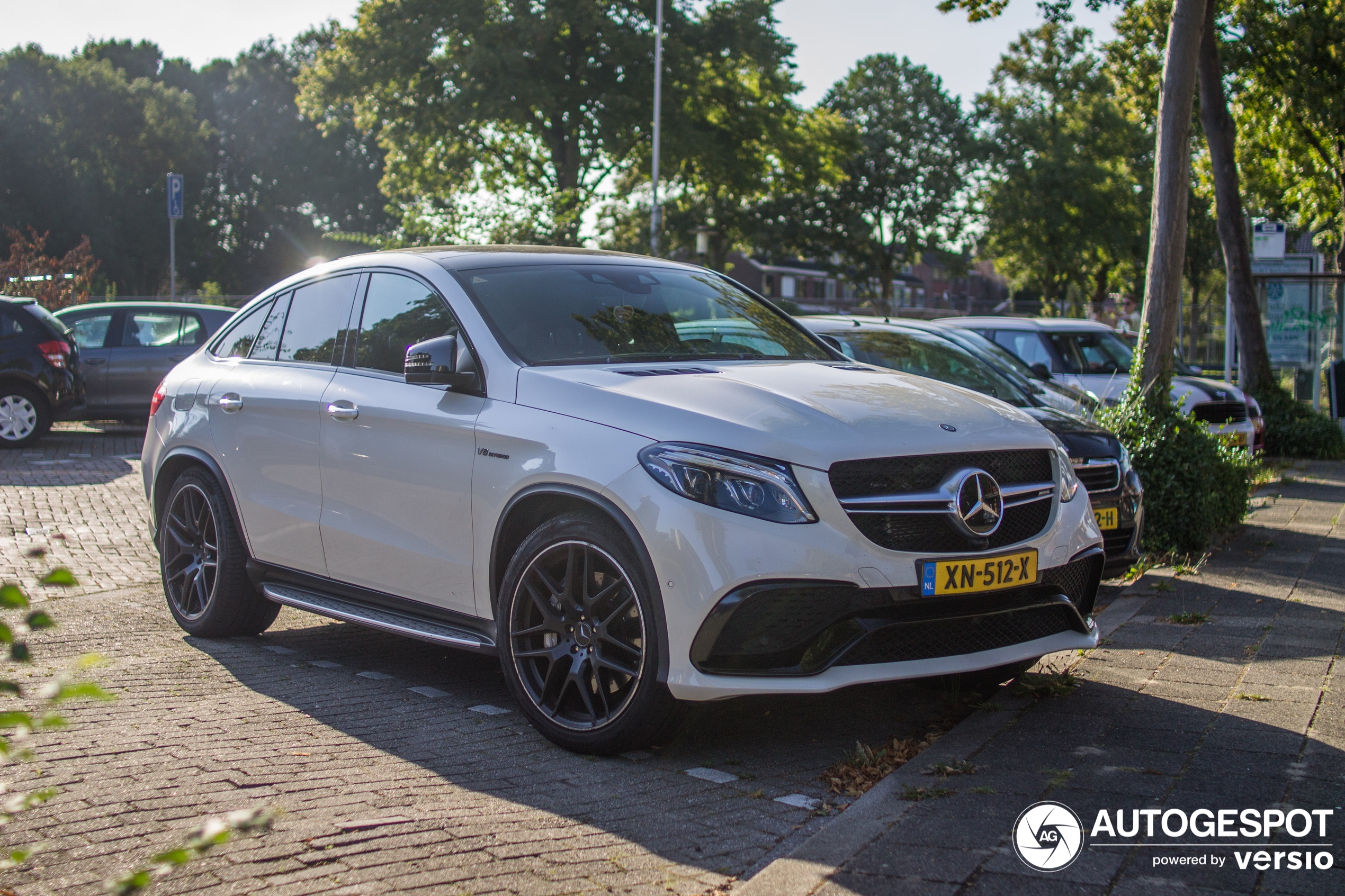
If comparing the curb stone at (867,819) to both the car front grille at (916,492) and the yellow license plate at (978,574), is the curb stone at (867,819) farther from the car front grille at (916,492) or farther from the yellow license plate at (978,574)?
the car front grille at (916,492)

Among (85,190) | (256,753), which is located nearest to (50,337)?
(256,753)

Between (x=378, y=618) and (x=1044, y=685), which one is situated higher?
(x=378, y=618)

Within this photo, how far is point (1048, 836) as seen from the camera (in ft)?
11.2

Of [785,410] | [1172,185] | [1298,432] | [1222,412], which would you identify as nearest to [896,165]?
[1298,432]

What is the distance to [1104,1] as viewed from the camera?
44.7 feet

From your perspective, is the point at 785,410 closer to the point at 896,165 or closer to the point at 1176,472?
the point at 1176,472

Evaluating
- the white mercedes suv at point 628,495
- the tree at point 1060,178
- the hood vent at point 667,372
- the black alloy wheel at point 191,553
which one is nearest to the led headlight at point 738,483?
the white mercedes suv at point 628,495

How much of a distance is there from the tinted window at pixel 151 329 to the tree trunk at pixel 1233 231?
1321cm

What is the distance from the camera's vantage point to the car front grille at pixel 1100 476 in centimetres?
720

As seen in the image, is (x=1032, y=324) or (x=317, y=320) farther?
(x=1032, y=324)

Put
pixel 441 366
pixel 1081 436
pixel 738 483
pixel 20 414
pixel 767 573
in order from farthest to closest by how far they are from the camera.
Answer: pixel 20 414
pixel 1081 436
pixel 441 366
pixel 738 483
pixel 767 573

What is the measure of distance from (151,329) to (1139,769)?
1517cm

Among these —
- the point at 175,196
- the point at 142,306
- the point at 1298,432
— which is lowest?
the point at 1298,432

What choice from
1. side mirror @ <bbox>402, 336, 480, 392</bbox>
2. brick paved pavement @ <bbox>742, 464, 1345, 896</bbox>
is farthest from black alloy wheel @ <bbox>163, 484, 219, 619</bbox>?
brick paved pavement @ <bbox>742, 464, 1345, 896</bbox>
